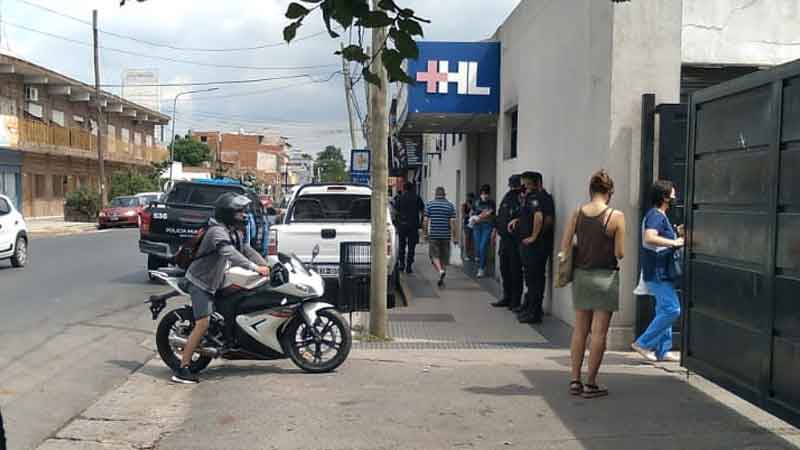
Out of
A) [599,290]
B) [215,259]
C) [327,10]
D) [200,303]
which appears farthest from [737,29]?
[327,10]

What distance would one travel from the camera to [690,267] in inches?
242

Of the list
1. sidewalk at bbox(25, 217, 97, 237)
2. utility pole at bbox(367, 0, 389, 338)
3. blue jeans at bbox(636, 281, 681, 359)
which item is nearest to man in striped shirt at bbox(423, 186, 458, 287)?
utility pole at bbox(367, 0, 389, 338)

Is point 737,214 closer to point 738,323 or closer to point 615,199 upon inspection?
point 738,323

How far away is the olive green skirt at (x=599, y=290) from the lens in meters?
6.58

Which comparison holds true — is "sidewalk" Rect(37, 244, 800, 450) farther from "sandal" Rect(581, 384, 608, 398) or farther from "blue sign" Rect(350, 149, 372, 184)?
"blue sign" Rect(350, 149, 372, 184)

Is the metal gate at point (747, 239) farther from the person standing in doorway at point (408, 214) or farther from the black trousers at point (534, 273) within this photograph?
the person standing in doorway at point (408, 214)

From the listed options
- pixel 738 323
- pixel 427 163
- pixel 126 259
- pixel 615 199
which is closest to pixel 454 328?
pixel 615 199

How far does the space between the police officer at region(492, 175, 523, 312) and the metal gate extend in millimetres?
4698

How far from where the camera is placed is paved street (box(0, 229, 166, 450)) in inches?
266

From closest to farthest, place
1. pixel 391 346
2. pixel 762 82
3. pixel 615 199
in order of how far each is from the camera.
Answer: pixel 762 82
pixel 615 199
pixel 391 346

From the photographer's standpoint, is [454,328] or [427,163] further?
[427,163]

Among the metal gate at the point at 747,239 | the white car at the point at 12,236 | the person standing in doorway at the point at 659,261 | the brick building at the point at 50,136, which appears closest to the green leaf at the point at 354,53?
the metal gate at the point at 747,239

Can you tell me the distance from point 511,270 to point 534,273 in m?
1.09

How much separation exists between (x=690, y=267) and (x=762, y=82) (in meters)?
1.62
